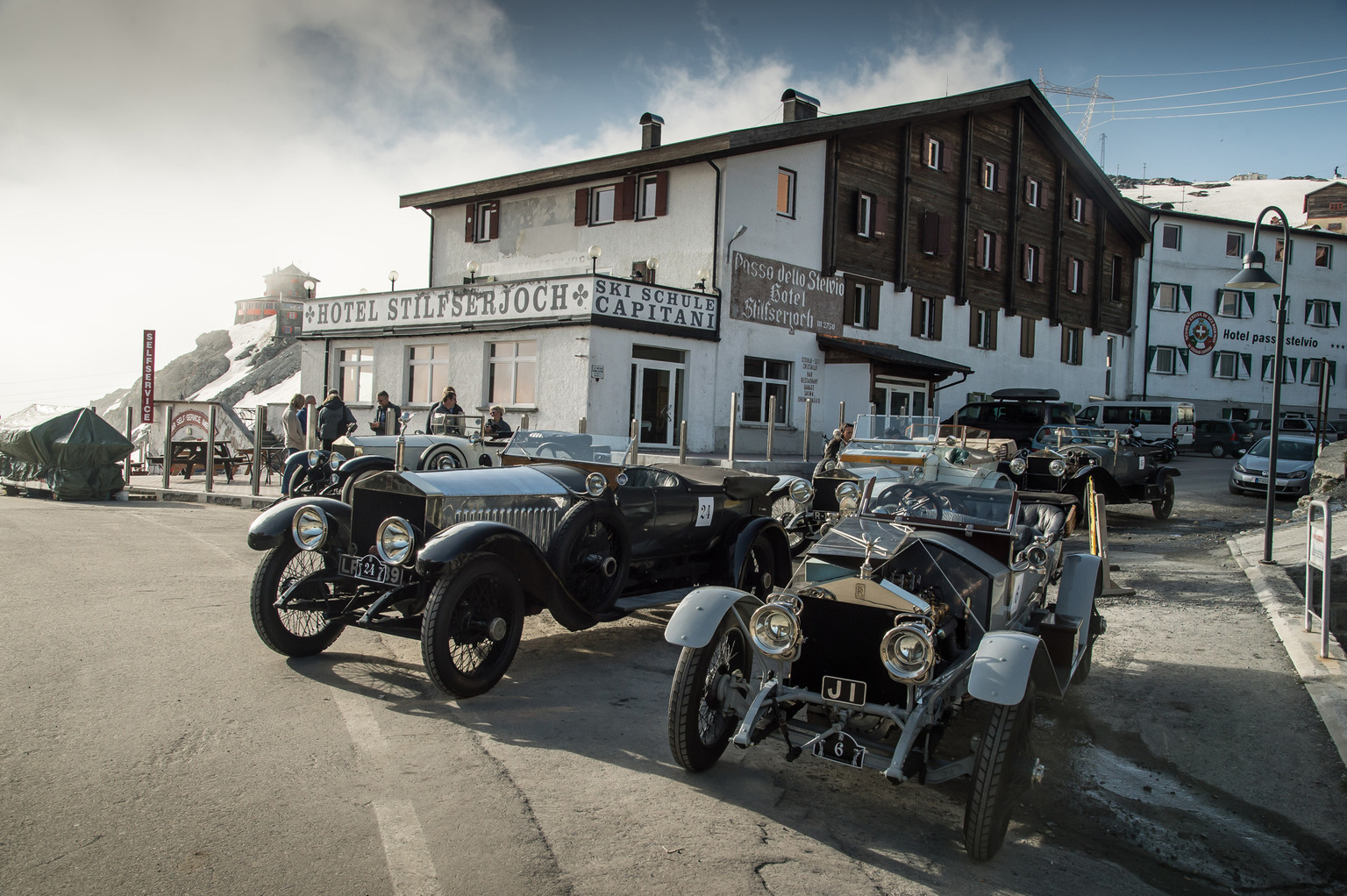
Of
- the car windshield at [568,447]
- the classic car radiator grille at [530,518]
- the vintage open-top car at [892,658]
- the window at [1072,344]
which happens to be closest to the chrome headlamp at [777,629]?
the vintage open-top car at [892,658]

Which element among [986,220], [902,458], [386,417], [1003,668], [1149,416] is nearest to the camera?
[1003,668]

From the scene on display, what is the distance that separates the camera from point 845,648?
4242 millimetres

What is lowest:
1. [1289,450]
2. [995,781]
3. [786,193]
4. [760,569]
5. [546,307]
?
[995,781]

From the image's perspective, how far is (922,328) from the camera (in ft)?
94.5

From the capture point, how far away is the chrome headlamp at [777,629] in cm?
410

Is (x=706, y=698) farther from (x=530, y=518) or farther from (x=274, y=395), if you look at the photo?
(x=274, y=395)

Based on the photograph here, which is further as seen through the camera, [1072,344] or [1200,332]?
[1200,332]

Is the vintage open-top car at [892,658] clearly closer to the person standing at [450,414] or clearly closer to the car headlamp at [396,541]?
the car headlamp at [396,541]

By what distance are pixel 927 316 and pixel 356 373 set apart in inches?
705

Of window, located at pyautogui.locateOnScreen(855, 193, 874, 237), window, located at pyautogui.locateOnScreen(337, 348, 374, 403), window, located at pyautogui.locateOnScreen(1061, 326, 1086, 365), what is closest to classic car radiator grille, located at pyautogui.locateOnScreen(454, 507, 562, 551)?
window, located at pyautogui.locateOnScreen(337, 348, 374, 403)

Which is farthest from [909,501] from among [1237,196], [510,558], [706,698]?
[1237,196]

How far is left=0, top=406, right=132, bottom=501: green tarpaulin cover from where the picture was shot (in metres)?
16.0

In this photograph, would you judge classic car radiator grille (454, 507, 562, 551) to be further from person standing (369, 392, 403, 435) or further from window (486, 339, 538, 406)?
window (486, 339, 538, 406)

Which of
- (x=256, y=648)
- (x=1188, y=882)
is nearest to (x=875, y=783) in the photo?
(x=1188, y=882)
